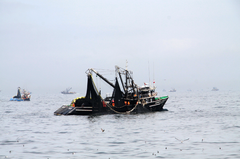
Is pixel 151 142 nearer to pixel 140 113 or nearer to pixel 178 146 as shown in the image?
pixel 178 146

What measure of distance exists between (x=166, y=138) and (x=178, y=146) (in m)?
4.79

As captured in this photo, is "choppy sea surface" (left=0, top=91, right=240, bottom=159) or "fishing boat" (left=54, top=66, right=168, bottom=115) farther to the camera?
"fishing boat" (left=54, top=66, right=168, bottom=115)

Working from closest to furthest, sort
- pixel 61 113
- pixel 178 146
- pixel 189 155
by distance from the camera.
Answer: pixel 189 155 < pixel 178 146 < pixel 61 113

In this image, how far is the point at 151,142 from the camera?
31750 millimetres

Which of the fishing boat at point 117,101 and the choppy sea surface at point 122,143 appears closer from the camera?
the choppy sea surface at point 122,143

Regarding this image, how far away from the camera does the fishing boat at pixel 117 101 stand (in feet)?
193

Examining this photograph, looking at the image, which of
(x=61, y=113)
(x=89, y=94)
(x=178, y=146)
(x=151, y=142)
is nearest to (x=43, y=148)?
(x=151, y=142)

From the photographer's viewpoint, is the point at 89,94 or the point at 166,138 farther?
the point at 89,94

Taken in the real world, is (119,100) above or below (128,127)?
above

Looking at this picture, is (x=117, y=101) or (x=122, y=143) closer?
(x=122, y=143)

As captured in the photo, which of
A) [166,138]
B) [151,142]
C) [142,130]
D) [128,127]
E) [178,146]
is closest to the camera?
[178,146]

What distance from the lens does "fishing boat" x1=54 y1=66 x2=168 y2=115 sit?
193 feet

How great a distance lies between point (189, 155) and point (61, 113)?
4207 cm

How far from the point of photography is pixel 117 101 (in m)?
60.3
